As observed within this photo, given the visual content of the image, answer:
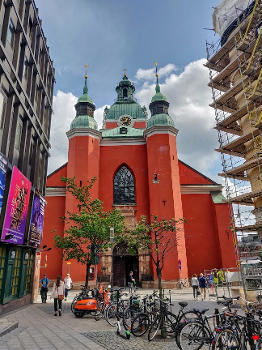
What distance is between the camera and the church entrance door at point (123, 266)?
23422 mm

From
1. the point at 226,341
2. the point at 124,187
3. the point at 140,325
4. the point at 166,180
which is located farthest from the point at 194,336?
the point at 124,187

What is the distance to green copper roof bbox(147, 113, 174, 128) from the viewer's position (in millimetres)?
25703

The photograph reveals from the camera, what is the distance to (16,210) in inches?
441

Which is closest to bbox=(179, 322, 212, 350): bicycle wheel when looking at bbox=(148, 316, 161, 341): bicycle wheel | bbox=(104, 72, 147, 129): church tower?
bbox=(148, 316, 161, 341): bicycle wheel

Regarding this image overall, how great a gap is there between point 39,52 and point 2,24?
17.9ft

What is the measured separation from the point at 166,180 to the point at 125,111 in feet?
59.5

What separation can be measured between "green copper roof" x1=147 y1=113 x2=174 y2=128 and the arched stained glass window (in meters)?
4.89

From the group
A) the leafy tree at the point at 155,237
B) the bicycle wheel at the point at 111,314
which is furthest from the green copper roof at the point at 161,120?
the bicycle wheel at the point at 111,314

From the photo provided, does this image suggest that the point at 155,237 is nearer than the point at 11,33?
Yes

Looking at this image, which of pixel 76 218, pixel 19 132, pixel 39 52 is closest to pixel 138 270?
pixel 76 218

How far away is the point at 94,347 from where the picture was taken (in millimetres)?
5785

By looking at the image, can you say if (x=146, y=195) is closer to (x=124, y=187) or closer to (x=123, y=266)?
(x=124, y=187)

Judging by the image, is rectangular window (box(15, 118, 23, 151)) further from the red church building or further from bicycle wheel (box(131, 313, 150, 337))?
the red church building

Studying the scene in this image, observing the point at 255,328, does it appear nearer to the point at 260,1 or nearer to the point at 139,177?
the point at 260,1
